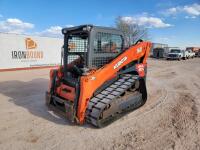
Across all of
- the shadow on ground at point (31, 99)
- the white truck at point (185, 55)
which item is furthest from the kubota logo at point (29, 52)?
the white truck at point (185, 55)

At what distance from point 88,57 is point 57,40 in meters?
15.1

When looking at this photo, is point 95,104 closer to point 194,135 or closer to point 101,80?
point 101,80

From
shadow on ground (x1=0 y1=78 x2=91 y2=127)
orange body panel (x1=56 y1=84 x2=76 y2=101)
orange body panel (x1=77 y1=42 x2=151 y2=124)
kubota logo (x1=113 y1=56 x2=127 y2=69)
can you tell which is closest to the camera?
orange body panel (x1=77 y1=42 x2=151 y2=124)

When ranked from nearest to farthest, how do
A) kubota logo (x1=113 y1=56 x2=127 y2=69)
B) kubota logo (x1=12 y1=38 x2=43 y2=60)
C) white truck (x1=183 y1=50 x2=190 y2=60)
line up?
kubota logo (x1=113 y1=56 x2=127 y2=69), kubota logo (x1=12 y1=38 x2=43 y2=60), white truck (x1=183 y1=50 x2=190 y2=60)

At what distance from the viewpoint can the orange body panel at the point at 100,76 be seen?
4738mm

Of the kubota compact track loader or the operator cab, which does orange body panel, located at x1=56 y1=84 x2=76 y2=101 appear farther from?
the operator cab

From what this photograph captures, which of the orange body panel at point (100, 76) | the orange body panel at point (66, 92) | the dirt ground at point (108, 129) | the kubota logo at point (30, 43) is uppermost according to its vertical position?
the kubota logo at point (30, 43)

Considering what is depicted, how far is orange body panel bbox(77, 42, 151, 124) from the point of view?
4738mm

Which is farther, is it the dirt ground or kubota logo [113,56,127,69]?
kubota logo [113,56,127,69]

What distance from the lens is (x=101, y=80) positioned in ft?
16.6

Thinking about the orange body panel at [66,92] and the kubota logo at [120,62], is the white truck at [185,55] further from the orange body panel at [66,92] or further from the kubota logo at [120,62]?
the orange body panel at [66,92]

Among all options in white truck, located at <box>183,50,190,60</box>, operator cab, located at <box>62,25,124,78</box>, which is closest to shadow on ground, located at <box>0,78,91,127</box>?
operator cab, located at <box>62,25,124,78</box>

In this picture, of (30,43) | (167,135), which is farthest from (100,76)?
(30,43)

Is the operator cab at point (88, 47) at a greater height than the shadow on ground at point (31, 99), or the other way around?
the operator cab at point (88, 47)
